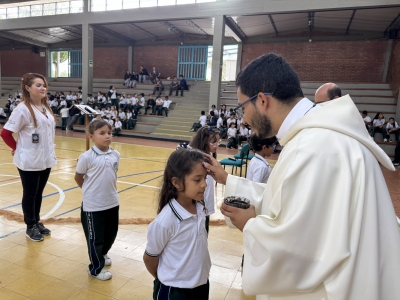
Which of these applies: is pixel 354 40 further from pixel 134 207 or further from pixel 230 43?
pixel 134 207

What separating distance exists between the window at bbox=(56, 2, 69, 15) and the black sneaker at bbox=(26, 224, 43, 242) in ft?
56.4

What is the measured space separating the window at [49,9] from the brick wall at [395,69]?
60.9ft

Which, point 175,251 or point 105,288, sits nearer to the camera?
point 175,251

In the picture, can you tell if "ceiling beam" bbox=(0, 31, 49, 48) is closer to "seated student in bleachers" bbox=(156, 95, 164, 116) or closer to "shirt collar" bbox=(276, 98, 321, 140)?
"seated student in bleachers" bbox=(156, 95, 164, 116)

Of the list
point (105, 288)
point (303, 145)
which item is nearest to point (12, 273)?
point (105, 288)

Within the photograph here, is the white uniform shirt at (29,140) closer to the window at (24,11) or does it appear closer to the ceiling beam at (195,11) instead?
the ceiling beam at (195,11)

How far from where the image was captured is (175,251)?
1.67 m

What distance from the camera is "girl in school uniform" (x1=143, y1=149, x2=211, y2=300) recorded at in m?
1.64

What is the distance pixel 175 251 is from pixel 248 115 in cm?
88

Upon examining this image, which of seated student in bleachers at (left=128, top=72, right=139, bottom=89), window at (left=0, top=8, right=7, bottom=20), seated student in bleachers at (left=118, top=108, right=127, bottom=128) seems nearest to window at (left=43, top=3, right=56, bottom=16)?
window at (left=0, top=8, right=7, bottom=20)

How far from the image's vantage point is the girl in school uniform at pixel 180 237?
1.64 metres

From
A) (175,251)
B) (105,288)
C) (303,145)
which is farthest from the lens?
(105,288)

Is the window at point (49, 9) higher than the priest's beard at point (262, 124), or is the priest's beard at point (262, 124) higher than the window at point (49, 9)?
the window at point (49, 9)

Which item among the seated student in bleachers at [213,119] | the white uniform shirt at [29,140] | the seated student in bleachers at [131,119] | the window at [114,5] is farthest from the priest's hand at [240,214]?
the window at [114,5]
